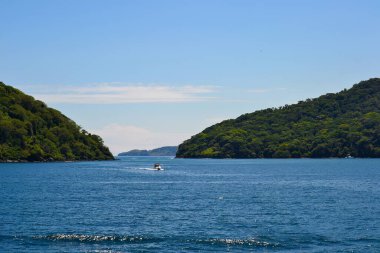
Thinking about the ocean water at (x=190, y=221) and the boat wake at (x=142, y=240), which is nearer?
the ocean water at (x=190, y=221)

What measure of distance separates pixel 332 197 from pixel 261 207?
27609 mm

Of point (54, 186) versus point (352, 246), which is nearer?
point (352, 246)

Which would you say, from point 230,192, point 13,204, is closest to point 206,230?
point 13,204

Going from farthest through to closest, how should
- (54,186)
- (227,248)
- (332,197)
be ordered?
1. (54,186)
2. (332,197)
3. (227,248)

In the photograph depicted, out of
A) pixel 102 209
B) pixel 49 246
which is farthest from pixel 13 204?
pixel 49 246

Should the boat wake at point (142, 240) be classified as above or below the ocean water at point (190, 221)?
below

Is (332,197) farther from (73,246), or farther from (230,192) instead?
(73,246)

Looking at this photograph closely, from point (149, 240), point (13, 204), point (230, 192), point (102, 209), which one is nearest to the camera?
point (149, 240)

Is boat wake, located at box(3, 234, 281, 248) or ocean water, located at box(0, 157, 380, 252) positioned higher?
ocean water, located at box(0, 157, 380, 252)

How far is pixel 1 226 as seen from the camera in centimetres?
8306

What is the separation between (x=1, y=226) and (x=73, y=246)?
19.6 m

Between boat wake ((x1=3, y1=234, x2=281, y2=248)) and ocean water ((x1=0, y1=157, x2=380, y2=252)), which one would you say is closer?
ocean water ((x1=0, y1=157, x2=380, y2=252))

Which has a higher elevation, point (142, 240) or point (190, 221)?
point (190, 221)

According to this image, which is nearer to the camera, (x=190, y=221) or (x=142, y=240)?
(x=142, y=240)
